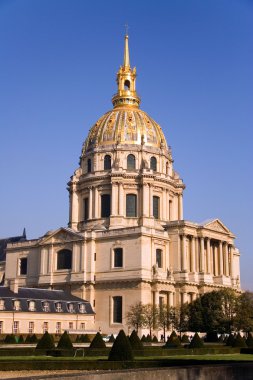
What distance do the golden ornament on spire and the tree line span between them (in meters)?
36.0

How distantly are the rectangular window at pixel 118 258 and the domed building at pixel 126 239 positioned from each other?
0.13 meters

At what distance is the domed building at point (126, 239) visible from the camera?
75.1m

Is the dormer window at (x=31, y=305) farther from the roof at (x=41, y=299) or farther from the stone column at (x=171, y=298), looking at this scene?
the stone column at (x=171, y=298)

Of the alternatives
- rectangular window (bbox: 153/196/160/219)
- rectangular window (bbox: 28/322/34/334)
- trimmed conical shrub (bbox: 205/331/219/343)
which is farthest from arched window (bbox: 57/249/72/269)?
trimmed conical shrub (bbox: 205/331/219/343)

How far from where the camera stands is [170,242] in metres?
79.9

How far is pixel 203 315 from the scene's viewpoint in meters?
66.4

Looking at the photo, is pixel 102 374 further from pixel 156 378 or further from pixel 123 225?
pixel 123 225

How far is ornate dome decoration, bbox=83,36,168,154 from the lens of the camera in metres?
89.1

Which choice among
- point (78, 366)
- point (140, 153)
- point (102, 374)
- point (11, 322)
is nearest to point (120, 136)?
point (140, 153)

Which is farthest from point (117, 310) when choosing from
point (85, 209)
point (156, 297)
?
point (85, 209)

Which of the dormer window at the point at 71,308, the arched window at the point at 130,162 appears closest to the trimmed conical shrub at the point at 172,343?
the dormer window at the point at 71,308

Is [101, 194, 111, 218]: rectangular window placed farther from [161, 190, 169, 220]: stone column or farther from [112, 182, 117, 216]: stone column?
[161, 190, 169, 220]: stone column

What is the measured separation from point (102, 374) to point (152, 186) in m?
64.6

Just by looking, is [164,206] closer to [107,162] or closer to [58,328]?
[107,162]
